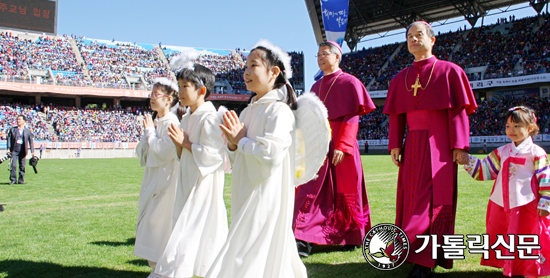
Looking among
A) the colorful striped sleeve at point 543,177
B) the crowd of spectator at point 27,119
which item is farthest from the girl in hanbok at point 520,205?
the crowd of spectator at point 27,119

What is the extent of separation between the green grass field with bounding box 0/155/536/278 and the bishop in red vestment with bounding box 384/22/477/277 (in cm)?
43

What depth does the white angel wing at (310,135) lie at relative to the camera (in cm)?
262

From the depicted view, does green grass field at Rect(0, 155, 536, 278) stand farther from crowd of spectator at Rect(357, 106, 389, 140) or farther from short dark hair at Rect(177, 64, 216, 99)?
crowd of spectator at Rect(357, 106, 389, 140)

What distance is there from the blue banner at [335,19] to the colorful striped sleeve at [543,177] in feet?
46.9

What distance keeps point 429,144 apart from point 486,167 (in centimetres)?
50

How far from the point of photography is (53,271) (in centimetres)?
358

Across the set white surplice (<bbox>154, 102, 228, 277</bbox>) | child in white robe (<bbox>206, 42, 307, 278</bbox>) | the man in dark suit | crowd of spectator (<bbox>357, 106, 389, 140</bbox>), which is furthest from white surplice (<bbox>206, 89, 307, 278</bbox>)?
crowd of spectator (<bbox>357, 106, 389, 140</bbox>)

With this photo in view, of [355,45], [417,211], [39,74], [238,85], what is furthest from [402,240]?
[238,85]

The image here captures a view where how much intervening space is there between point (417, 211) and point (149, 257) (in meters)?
2.23

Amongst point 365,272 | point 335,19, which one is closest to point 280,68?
point 365,272

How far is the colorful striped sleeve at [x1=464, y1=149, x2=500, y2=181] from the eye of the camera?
3389mm

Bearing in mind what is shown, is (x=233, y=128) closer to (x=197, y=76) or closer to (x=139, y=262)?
(x=197, y=76)

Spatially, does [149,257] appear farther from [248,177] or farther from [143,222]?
[248,177]

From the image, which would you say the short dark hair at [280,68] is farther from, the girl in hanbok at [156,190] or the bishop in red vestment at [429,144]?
the bishop in red vestment at [429,144]
